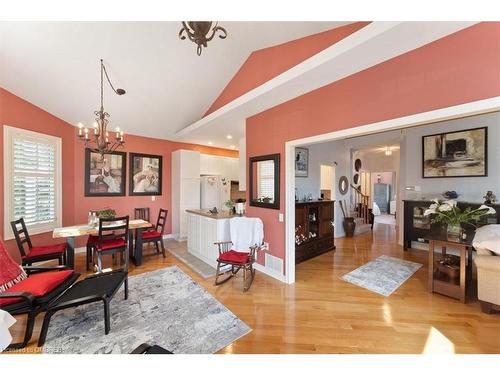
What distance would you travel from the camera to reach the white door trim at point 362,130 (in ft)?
5.16

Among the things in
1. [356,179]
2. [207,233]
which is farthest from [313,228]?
[356,179]

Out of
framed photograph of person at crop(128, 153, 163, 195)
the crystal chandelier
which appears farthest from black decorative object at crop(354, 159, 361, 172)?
the crystal chandelier

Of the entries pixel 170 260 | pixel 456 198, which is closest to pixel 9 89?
pixel 170 260

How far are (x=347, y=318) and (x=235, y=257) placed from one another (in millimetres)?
1544

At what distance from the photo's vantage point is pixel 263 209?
3518 mm

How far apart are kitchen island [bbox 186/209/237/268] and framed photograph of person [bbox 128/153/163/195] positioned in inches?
68.5

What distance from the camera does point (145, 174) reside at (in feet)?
17.2

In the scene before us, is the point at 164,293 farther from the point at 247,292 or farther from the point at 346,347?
the point at 346,347

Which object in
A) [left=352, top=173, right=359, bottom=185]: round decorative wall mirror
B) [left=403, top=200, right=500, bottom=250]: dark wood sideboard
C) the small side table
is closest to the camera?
the small side table

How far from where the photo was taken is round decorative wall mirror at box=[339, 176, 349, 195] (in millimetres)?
5713

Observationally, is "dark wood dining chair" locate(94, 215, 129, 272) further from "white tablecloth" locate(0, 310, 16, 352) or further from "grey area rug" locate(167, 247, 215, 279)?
"white tablecloth" locate(0, 310, 16, 352)

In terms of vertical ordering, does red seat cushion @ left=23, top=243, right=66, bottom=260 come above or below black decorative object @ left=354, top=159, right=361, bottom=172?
below

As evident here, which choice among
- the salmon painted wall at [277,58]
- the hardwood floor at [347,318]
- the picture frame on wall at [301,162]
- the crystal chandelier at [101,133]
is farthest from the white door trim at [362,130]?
the crystal chandelier at [101,133]

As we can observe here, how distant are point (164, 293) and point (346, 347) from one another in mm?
2243
